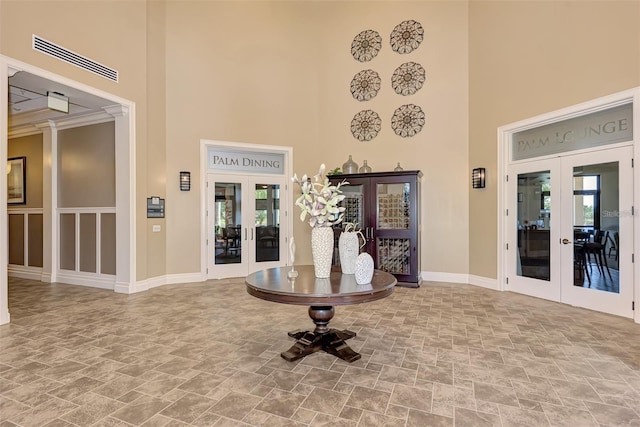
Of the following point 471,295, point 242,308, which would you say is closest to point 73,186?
point 242,308

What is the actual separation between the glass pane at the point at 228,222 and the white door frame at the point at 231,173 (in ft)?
0.79

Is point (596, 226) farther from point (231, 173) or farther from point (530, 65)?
point (231, 173)

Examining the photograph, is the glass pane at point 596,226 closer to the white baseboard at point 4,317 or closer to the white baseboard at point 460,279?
the white baseboard at point 460,279

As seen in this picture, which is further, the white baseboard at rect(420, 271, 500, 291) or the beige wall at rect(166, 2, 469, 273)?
the beige wall at rect(166, 2, 469, 273)

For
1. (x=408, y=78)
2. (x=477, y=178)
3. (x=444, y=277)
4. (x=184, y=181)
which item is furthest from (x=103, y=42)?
(x=444, y=277)

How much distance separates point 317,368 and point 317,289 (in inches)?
27.1

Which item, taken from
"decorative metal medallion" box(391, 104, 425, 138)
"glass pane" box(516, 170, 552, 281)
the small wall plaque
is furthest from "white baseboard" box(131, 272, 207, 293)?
"glass pane" box(516, 170, 552, 281)

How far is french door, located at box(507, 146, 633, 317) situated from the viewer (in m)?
4.21

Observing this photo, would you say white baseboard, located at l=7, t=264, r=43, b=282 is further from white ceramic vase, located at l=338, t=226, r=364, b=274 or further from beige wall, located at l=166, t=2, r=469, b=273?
white ceramic vase, located at l=338, t=226, r=364, b=274

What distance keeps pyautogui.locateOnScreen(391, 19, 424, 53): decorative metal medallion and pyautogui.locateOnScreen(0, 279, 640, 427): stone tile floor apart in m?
4.95

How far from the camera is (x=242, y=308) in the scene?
464cm

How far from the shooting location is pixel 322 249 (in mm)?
3176

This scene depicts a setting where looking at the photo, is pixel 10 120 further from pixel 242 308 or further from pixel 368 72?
pixel 368 72

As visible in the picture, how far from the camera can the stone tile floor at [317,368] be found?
218cm
